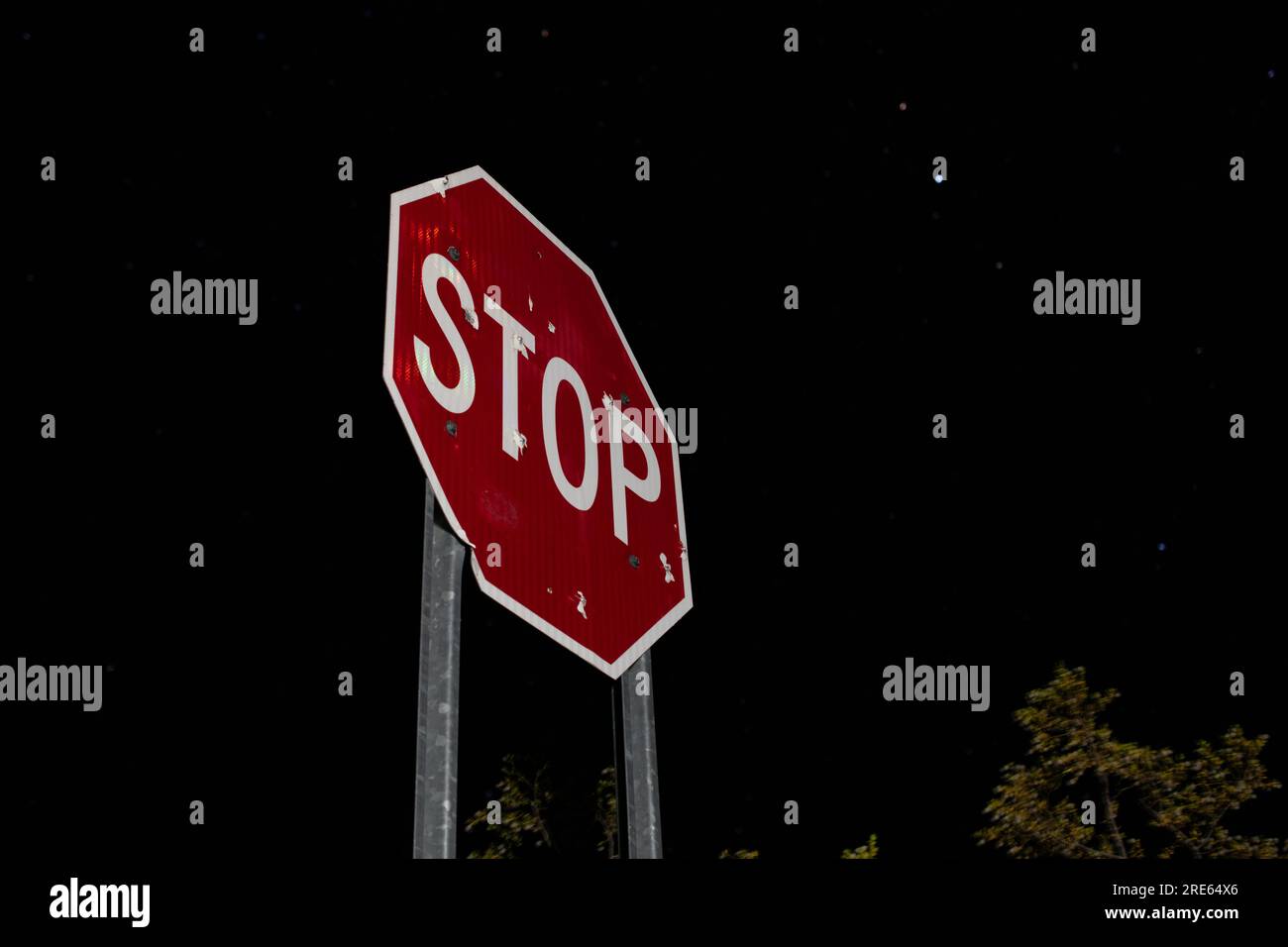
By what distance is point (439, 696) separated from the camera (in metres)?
2.04

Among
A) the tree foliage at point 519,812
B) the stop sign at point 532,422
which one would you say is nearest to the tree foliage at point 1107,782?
the tree foliage at point 519,812

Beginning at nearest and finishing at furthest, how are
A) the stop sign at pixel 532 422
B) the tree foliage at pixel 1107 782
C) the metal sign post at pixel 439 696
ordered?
the metal sign post at pixel 439 696
the stop sign at pixel 532 422
the tree foliage at pixel 1107 782

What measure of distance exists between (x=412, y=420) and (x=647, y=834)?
0.98 meters

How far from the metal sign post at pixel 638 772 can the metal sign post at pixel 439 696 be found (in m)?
0.63

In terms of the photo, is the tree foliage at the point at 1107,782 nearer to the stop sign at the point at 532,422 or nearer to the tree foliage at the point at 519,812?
the tree foliage at the point at 519,812

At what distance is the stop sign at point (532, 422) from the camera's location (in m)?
2.25

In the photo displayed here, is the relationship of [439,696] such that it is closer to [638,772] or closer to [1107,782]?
[638,772]

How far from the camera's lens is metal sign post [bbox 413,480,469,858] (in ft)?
6.54

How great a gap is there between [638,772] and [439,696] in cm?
75

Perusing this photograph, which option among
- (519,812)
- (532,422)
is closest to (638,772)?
(532,422)

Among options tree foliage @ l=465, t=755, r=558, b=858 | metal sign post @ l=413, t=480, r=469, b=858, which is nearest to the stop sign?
metal sign post @ l=413, t=480, r=469, b=858
